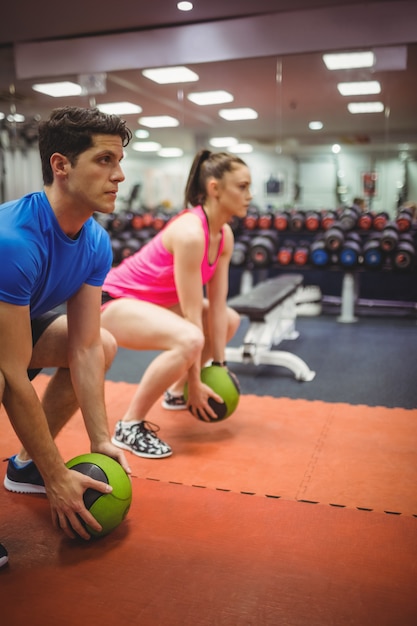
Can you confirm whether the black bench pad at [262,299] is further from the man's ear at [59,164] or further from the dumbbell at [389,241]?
the man's ear at [59,164]

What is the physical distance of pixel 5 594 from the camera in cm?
123

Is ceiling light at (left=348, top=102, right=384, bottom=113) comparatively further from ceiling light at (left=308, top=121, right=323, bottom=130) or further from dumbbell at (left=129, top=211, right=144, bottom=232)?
dumbbell at (left=129, top=211, right=144, bottom=232)

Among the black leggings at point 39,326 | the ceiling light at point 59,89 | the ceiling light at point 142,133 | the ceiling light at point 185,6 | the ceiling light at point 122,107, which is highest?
the ceiling light at point 185,6

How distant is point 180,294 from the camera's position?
83.7 inches

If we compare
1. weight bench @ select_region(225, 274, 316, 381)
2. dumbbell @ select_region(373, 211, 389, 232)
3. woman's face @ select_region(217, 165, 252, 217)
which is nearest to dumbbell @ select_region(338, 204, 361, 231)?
dumbbell @ select_region(373, 211, 389, 232)

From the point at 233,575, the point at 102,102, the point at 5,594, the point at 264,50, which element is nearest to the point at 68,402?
the point at 5,594

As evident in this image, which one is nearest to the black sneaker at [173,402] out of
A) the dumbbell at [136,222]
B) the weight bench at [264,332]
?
the weight bench at [264,332]

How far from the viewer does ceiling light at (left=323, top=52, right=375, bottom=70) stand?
4988 mm

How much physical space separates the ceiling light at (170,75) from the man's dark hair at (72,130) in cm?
458

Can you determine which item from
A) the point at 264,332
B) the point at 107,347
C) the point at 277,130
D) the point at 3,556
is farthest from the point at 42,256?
the point at 277,130

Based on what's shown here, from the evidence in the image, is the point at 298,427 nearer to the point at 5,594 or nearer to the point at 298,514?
the point at 298,514

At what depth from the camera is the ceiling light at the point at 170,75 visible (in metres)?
5.61

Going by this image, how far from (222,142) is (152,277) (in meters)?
5.24

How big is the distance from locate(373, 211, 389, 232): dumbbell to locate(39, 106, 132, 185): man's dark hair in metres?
4.43
